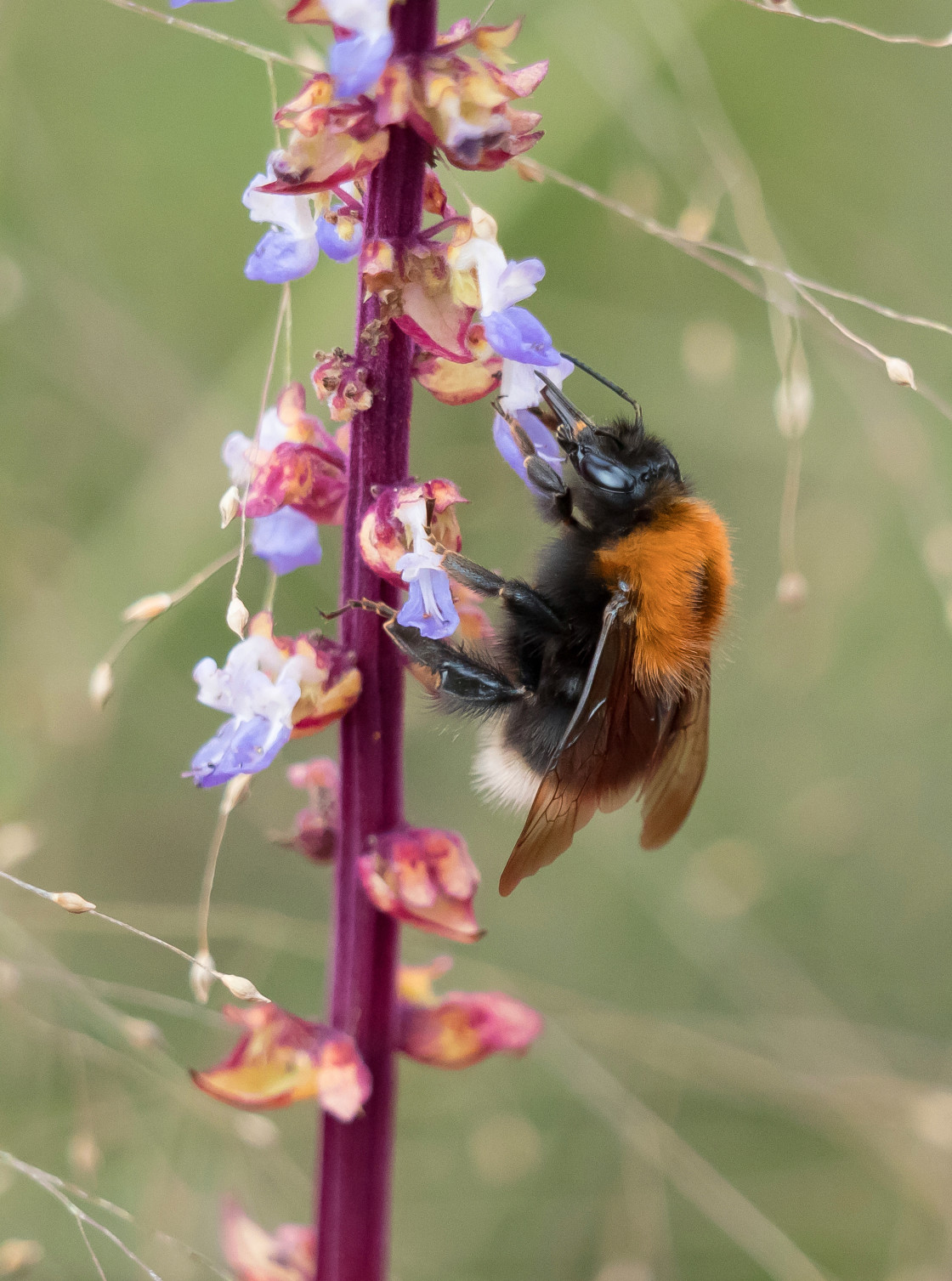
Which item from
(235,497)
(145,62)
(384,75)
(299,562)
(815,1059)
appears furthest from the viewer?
(145,62)

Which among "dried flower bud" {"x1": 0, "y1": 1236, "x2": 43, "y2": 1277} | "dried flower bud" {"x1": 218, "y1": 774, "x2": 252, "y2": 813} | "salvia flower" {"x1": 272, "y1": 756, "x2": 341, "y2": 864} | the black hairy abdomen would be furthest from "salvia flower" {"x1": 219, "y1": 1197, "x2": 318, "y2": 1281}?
the black hairy abdomen

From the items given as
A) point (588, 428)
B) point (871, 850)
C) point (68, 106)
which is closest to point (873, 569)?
point (871, 850)

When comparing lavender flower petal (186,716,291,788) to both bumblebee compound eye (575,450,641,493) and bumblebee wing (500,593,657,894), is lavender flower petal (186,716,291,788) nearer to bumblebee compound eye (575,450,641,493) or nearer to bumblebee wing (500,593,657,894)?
bumblebee wing (500,593,657,894)

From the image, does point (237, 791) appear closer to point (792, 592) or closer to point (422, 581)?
point (422, 581)

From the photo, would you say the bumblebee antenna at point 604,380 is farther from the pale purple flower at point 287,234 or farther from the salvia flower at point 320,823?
the salvia flower at point 320,823

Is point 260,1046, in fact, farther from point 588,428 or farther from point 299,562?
point 588,428
